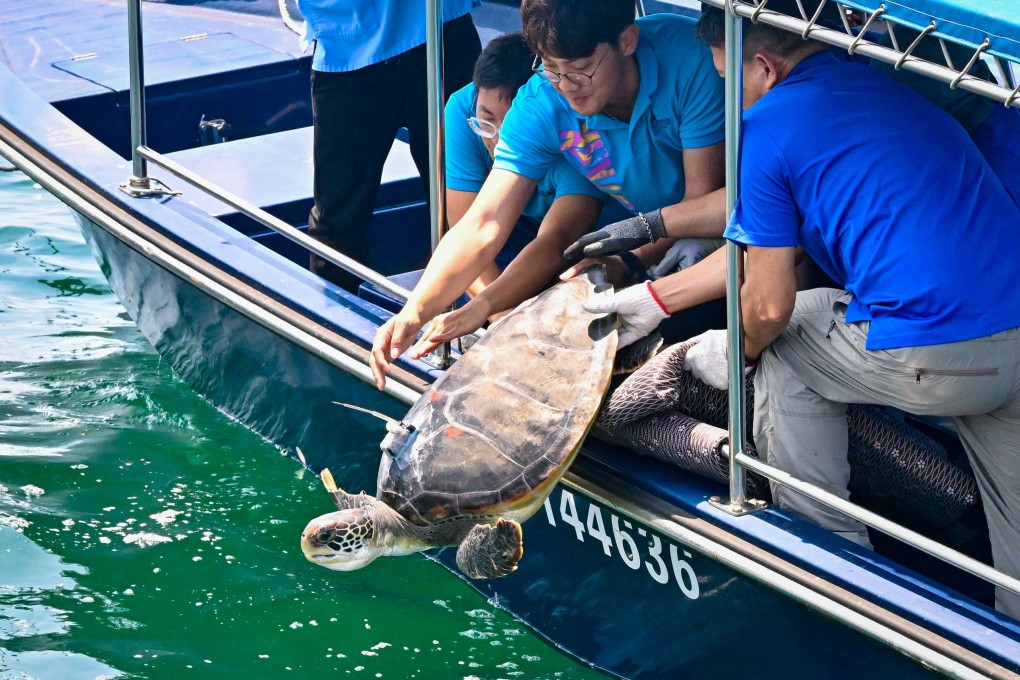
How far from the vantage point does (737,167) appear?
2.46m

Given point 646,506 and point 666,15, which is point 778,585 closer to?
point 646,506

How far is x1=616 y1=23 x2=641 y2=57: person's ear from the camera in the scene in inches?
116

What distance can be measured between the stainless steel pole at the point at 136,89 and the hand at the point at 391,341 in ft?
4.61

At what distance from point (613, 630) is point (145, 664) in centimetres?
126

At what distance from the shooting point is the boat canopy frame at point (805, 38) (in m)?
1.91

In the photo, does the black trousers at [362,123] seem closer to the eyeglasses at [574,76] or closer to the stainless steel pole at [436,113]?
the stainless steel pole at [436,113]

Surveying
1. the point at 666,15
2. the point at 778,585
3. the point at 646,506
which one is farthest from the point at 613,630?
the point at 666,15

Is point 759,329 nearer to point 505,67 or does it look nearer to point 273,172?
point 505,67

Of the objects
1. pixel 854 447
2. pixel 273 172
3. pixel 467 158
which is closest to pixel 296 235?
pixel 467 158

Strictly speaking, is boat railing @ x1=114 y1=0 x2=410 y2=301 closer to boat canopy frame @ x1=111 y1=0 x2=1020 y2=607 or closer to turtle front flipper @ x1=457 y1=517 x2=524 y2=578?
boat canopy frame @ x1=111 y1=0 x2=1020 y2=607

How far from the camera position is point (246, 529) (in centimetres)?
392

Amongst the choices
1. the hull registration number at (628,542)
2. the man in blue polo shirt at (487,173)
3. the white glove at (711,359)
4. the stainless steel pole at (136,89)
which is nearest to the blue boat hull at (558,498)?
the hull registration number at (628,542)

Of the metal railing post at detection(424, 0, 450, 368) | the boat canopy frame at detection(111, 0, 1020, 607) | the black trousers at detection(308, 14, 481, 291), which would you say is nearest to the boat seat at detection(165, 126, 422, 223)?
the black trousers at detection(308, 14, 481, 291)

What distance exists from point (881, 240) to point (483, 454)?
3.16ft
